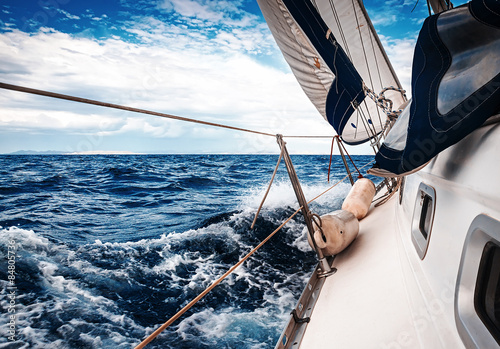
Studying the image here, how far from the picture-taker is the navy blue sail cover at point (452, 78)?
0.98 metres

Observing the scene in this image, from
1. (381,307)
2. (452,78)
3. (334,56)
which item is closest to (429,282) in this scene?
(381,307)

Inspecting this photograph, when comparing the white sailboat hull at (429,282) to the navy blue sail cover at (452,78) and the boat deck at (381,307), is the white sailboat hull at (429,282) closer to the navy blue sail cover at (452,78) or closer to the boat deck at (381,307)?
the boat deck at (381,307)

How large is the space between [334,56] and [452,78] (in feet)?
8.56

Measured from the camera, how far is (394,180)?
5137 mm

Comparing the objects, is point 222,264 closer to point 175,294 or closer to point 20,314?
point 175,294

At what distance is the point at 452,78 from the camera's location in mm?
1138

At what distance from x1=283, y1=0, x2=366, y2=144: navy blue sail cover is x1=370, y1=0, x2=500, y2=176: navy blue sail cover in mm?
2240

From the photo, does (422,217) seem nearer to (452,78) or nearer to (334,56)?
(452,78)

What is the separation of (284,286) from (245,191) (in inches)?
280

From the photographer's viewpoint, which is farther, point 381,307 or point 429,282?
point 381,307

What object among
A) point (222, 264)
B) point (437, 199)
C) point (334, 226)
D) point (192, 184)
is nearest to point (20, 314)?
point (222, 264)

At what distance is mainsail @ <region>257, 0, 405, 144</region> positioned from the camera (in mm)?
3350

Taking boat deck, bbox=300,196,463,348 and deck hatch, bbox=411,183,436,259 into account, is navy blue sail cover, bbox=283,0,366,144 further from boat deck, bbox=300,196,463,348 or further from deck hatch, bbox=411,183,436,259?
deck hatch, bbox=411,183,436,259

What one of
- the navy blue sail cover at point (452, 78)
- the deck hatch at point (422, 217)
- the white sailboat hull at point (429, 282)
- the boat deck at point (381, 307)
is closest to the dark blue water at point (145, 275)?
the boat deck at point (381, 307)
